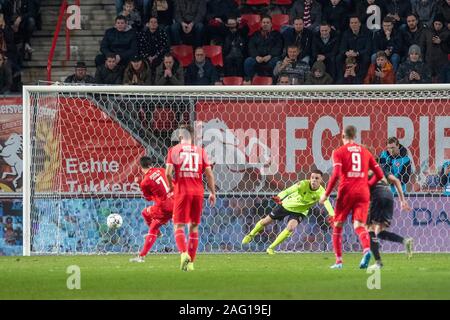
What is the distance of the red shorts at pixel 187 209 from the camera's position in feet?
54.5

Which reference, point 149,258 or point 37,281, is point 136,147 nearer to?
point 149,258

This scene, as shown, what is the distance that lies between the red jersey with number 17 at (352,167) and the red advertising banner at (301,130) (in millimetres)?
4865

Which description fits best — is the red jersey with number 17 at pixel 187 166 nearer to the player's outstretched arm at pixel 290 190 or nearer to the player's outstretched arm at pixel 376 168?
the player's outstretched arm at pixel 376 168

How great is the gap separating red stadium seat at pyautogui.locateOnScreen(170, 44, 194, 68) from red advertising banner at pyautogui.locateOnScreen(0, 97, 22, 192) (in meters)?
3.85

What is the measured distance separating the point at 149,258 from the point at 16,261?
202 cm

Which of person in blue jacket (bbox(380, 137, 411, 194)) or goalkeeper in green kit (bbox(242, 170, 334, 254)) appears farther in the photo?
person in blue jacket (bbox(380, 137, 411, 194))

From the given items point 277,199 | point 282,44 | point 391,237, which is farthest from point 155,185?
point 282,44

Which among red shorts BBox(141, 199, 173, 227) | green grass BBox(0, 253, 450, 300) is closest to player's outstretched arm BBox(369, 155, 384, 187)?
green grass BBox(0, 253, 450, 300)

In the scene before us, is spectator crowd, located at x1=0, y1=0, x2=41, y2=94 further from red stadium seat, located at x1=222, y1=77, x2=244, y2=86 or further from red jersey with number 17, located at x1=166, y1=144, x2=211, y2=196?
red jersey with number 17, located at x1=166, y1=144, x2=211, y2=196

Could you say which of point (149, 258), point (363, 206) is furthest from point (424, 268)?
point (149, 258)

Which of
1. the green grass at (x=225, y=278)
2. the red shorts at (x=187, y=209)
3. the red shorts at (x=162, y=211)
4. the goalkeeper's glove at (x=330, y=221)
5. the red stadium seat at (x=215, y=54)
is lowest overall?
the green grass at (x=225, y=278)

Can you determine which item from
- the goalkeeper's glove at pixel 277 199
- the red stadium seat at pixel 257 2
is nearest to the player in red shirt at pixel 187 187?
the goalkeeper's glove at pixel 277 199

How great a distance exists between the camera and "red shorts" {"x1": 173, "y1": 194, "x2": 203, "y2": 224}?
16625mm

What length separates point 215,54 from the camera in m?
24.8
